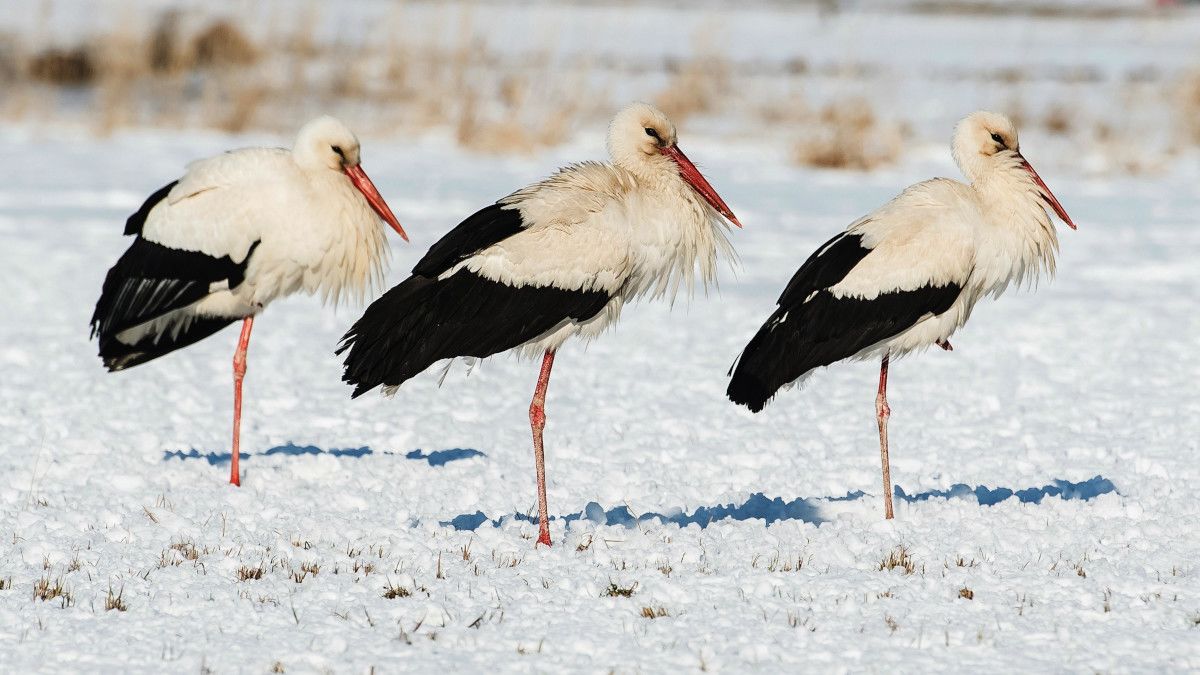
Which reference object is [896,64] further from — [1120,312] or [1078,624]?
[1078,624]

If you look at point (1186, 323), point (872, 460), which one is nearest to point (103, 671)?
point (872, 460)

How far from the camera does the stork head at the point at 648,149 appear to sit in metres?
6.45

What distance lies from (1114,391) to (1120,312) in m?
2.35

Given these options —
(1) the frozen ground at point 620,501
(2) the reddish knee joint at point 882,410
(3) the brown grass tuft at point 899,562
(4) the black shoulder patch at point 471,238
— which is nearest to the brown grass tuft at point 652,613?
(1) the frozen ground at point 620,501

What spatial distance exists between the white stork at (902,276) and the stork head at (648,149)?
18.2 inches

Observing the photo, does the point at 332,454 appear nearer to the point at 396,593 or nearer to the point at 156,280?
the point at 156,280

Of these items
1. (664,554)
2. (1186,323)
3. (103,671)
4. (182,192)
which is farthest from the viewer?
(1186,323)

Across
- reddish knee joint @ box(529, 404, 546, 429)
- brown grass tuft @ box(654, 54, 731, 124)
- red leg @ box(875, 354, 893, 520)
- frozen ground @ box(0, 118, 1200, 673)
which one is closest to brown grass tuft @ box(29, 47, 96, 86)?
brown grass tuft @ box(654, 54, 731, 124)

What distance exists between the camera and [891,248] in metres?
6.38

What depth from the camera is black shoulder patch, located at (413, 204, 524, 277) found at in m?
6.05

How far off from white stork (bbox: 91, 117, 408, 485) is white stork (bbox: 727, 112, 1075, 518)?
1.67 metres

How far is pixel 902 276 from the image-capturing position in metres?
6.30

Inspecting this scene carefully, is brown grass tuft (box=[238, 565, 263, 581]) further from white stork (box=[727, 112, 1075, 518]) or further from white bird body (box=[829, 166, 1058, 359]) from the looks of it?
white bird body (box=[829, 166, 1058, 359])

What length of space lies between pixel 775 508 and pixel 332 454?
212 centimetres
